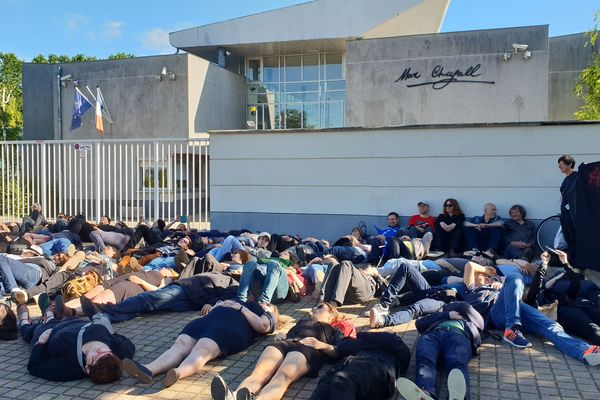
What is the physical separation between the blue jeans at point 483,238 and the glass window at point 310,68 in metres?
18.5

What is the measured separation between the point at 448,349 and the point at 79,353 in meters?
3.16

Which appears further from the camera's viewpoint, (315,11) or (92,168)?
(315,11)

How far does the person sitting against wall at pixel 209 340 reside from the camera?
4.38 metres

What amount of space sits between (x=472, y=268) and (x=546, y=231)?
4692 millimetres

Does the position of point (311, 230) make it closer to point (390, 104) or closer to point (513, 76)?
point (390, 104)

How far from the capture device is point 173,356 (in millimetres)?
4621

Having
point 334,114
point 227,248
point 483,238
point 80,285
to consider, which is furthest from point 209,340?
point 334,114

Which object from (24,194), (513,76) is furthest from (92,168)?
(513,76)

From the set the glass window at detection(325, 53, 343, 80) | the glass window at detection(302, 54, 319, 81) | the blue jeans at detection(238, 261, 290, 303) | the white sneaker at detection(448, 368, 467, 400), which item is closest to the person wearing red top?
the blue jeans at detection(238, 261, 290, 303)

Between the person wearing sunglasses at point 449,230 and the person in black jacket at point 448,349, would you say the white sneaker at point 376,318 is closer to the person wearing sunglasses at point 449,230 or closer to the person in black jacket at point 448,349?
the person in black jacket at point 448,349

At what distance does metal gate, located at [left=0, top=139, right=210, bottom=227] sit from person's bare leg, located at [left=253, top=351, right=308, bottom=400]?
9536 mm

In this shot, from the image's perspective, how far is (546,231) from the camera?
10.4 metres

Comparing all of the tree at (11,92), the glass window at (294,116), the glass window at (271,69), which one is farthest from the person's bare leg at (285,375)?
the tree at (11,92)

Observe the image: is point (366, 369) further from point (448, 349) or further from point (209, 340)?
point (209, 340)
